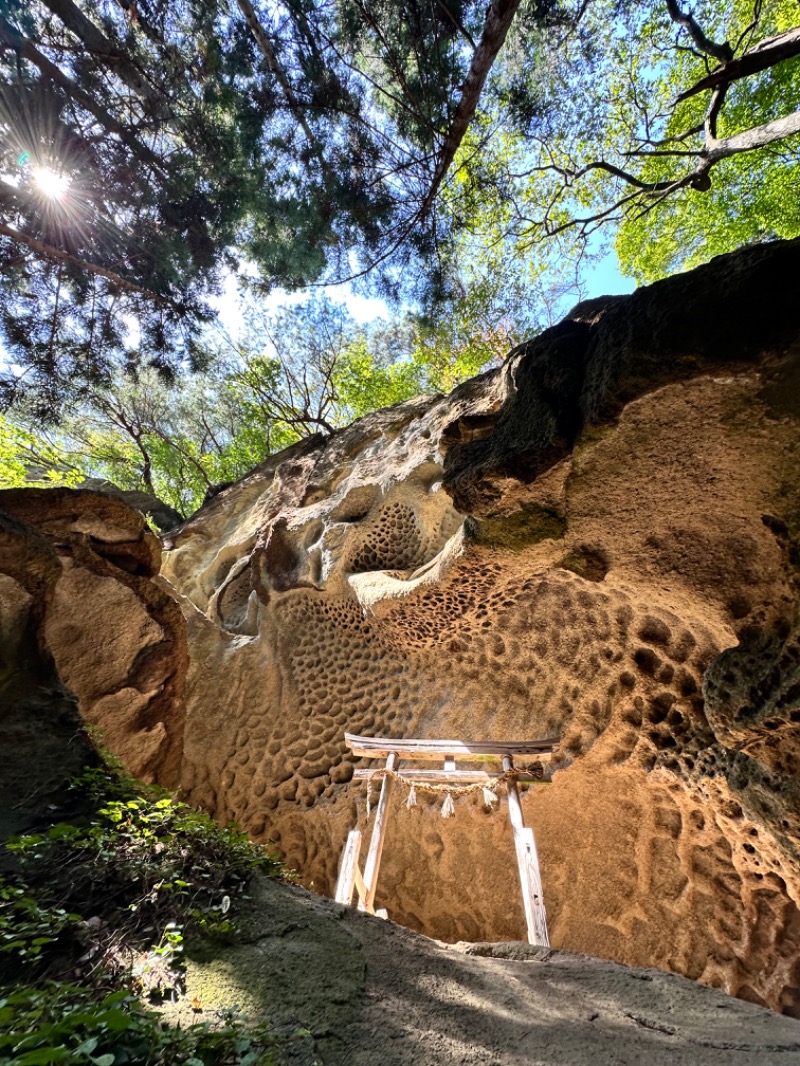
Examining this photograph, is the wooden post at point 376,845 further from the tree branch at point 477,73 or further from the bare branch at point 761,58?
the bare branch at point 761,58

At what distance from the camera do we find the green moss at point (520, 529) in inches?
162

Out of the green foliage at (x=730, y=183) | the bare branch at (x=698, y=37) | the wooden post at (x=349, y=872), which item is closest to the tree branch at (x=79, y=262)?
the wooden post at (x=349, y=872)

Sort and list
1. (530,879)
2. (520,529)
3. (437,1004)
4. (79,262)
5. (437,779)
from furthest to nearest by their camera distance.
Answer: (437,779) < (79,262) < (520,529) < (530,879) < (437,1004)

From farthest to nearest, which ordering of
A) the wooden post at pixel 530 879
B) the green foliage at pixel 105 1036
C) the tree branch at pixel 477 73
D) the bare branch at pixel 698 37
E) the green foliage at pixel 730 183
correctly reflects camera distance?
the green foliage at pixel 730 183, the bare branch at pixel 698 37, the tree branch at pixel 477 73, the wooden post at pixel 530 879, the green foliage at pixel 105 1036

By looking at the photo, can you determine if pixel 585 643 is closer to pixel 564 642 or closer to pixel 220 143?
pixel 564 642

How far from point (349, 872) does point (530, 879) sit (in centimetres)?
158

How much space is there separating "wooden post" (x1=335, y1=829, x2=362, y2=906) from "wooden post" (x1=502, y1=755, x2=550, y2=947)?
1.44 meters

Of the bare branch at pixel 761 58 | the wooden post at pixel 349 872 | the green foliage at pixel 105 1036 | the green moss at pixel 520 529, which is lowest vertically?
the wooden post at pixel 349 872

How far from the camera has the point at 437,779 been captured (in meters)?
4.94

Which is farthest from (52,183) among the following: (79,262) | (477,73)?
(477,73)

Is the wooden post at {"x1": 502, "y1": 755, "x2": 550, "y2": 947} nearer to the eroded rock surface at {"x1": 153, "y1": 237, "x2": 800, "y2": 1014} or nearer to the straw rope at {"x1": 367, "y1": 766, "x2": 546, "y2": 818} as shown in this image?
the straw rope at {"x1": 367, "y1": 766, "x2": 546, "y2": 818}

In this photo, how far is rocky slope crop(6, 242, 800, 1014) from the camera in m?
3.08

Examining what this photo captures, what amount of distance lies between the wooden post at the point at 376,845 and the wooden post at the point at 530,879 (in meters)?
1.15

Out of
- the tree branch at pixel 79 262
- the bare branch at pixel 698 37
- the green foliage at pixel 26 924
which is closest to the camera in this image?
the green foliage at pixel 26 924
